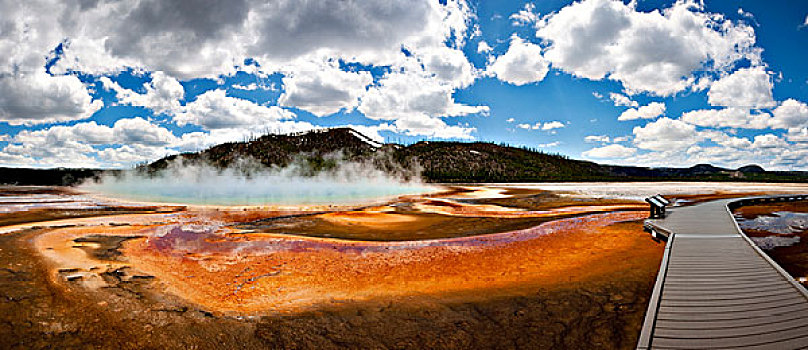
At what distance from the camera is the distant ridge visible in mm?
94688

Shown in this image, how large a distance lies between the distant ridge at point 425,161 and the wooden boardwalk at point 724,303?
80.4 m

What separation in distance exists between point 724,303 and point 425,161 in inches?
4508

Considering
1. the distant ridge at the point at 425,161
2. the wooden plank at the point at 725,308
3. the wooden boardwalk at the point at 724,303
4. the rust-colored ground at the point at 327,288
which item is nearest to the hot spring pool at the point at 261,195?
the rust-colored ground at the point at 327,288

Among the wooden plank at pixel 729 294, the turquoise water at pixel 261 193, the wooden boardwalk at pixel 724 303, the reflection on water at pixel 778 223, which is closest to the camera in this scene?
the wooden boardwalk at pixel 724 303

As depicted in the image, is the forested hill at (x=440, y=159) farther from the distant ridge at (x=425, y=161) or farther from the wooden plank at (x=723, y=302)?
the wooden plank at (x=723, y=302)

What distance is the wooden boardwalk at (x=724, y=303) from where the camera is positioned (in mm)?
4082

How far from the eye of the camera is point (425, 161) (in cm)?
11944

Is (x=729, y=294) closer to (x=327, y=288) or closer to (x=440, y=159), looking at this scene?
(x=327, y=288)

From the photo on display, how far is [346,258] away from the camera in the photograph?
10.4 metres

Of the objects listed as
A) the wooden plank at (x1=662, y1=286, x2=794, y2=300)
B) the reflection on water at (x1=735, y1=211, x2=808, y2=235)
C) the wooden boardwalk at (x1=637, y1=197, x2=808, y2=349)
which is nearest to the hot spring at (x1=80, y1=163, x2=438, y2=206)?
the reflection on water at (x1=735, y1=211, x2=808, y2=235)

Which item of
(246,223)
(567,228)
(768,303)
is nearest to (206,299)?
(768,303)

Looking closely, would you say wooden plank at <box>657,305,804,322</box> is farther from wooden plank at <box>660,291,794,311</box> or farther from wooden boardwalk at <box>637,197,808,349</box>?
wooden plank at <box>660,291,794,311</box>

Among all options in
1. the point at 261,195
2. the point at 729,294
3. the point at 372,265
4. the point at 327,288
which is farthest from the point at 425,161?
the point at 729,294

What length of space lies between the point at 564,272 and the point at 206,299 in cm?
745
